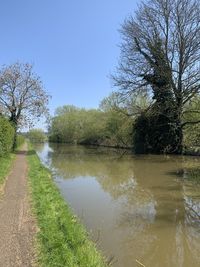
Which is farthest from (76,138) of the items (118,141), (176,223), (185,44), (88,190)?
(176,223)

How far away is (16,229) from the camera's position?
261 inches

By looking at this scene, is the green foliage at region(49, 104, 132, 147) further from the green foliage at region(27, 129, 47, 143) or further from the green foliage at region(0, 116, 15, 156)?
the green foliage at region(27, 129, 47, 143)

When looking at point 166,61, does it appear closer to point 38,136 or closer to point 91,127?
point 91,127

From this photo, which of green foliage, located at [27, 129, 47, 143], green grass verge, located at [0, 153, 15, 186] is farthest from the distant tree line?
green grass verge, located at [0, 153, 15, 186]

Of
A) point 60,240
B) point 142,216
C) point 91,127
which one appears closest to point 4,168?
point 142,216

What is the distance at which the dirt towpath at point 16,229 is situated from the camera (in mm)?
5207

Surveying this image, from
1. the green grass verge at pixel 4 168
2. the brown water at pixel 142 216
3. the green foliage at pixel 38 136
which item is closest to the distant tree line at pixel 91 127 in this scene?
the green foliage at pixel 38 136

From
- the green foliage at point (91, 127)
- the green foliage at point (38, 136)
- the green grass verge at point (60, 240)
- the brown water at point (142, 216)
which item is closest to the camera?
the green grass verge at point (60, 240)

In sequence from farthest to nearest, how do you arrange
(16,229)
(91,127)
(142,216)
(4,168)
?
1. (91,127)
2. (4,168)
3. (142,216)
4. (16,229)

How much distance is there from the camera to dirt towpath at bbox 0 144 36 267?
521 centimetres

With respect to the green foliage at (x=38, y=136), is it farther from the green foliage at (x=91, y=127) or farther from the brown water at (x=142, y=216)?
the brown water at (x=142, y=216)

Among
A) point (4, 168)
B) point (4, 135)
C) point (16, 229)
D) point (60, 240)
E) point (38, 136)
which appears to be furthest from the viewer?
point (38, 136)

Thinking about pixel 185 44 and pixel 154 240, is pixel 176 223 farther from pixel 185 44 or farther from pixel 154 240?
pixel 185 44

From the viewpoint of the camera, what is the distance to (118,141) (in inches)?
1881
